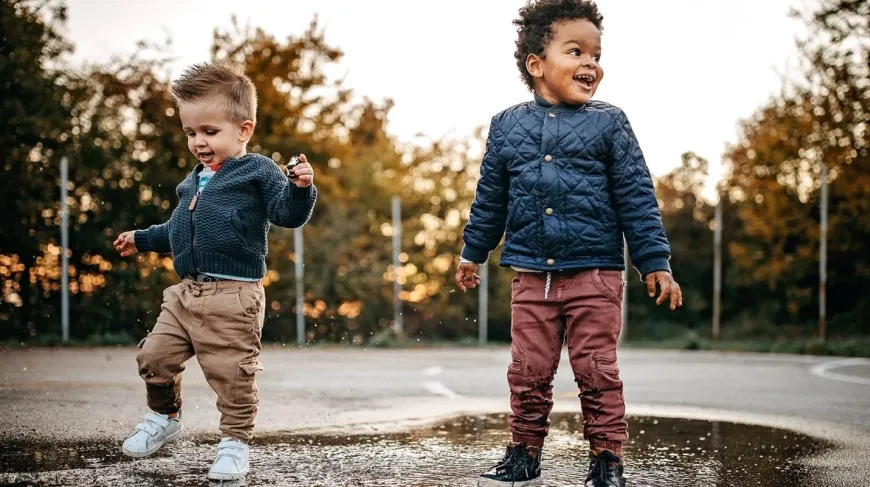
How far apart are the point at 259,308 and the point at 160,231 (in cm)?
65

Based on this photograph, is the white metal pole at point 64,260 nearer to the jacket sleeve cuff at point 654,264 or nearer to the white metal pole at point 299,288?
the white metal pole at point 299,288

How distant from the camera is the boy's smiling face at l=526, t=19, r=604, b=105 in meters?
→ 3.44

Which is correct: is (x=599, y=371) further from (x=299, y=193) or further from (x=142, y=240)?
(x=142, y=240)

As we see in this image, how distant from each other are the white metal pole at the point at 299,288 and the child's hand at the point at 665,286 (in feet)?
37.6

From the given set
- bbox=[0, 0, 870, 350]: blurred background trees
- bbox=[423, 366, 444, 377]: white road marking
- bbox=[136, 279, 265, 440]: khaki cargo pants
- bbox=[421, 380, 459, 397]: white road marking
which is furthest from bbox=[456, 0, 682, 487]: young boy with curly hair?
bbox=[0, 0, 870, 350]: blurred background trees

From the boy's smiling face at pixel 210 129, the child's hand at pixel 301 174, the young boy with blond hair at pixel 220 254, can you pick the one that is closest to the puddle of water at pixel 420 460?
the young boy with blond hair at pixel 220 254

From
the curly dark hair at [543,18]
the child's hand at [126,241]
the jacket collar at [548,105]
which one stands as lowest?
the child's hand at [126,241]

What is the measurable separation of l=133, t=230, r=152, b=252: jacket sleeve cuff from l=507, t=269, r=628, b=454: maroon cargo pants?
151 cm

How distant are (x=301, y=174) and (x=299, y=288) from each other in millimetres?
12080

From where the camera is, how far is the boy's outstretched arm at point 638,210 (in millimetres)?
3295

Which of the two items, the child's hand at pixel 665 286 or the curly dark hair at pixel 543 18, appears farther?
the curly dark hair at pixel 543 18

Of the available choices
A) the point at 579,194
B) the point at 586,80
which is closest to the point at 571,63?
the point at 586,80

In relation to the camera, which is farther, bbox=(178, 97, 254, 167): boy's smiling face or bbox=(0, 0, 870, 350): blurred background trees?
bbox=(0, 0, 870, 350): blurred background trees

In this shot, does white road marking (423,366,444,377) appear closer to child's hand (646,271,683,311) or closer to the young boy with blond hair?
the young boy with blond hair
